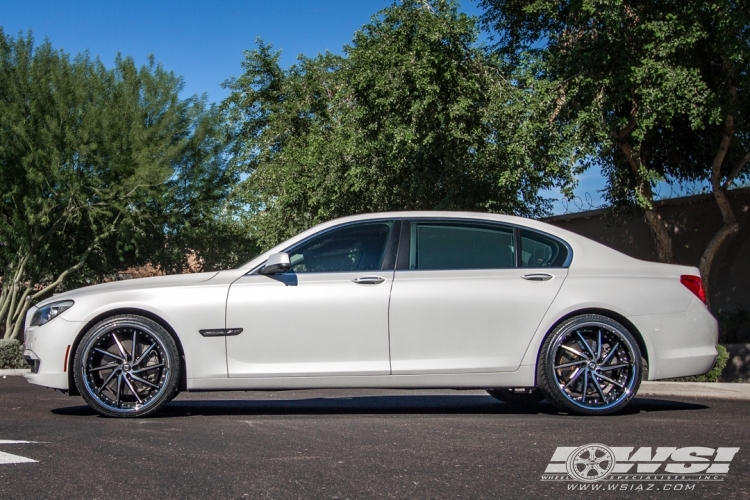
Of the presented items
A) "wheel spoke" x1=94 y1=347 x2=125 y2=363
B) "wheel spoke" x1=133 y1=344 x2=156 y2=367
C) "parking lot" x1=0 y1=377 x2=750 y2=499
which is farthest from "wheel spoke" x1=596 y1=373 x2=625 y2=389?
"wheel spoke" x1=94 y1=347 x2=125 y2=363

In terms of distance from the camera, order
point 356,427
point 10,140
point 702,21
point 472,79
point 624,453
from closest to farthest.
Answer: point 624,453
point 356,427
point 702,21
point 472,79
point 10,140

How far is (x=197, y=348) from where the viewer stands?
718 centimetres

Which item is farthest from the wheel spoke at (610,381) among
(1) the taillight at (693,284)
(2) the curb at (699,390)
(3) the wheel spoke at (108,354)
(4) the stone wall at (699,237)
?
(4) the stone wall at (699,237)

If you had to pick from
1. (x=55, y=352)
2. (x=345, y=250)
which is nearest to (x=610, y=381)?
(x=345, y=250)

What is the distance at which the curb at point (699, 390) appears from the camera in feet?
31.6

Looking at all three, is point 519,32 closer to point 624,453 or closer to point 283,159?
point 283,159

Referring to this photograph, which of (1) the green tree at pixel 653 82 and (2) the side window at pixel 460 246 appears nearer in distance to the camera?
(2) the side window at pixel 460 246

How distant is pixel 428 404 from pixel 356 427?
2319 mm

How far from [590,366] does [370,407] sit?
6.79ft

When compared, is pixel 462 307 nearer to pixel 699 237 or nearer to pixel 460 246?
pixel 460 246

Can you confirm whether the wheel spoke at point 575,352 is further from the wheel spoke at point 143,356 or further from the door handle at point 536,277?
the wheel spoke at point 143,356

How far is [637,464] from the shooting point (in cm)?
491

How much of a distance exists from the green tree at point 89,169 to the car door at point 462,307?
15.4m

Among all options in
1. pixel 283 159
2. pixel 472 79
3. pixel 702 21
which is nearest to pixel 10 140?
pixel 283 159
